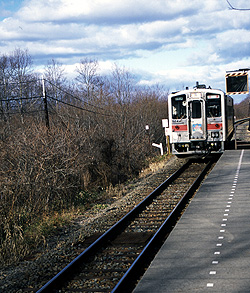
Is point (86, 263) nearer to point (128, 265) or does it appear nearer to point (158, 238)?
point (128, 265)

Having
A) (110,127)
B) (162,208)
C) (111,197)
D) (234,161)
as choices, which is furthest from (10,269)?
(110,127)

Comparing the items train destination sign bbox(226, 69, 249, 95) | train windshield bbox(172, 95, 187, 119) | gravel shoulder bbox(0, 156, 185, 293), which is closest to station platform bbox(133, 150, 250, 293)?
gravel shoulder bbox(0, 156, 185, 293)

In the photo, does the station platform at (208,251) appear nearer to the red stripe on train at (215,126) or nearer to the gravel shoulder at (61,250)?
the gravel shoulder at (61,250)

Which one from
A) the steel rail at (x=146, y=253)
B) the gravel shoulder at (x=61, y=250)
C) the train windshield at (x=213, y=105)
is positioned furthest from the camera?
the train windshield at (x=213, y=105)

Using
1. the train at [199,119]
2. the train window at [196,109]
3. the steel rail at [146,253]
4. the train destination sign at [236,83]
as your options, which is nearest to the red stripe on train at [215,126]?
the train at [199,119]

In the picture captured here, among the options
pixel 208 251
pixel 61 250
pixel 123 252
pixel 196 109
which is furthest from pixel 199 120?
pixel 208 251

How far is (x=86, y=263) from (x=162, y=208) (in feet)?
14.6

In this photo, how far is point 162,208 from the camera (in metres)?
11.2

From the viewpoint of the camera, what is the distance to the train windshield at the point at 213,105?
19.0 metres

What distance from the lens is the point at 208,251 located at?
6930 millimetres

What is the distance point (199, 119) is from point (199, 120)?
5cm

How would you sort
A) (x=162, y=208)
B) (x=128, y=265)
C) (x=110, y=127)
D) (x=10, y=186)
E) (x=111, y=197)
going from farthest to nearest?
(x=110, y=127) → (x=111, y=197) → (x=162, y=208) → (x=10, y=186) → (x=128, y=265)

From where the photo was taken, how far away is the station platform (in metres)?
5.55

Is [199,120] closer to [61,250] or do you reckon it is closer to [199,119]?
[199,119]
